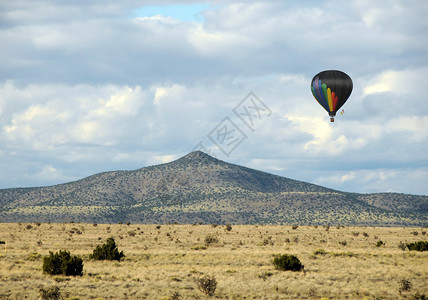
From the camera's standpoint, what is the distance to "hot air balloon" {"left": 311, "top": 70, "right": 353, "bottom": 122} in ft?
221

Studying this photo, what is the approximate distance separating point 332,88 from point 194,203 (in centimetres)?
9843

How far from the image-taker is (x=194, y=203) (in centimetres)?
16150

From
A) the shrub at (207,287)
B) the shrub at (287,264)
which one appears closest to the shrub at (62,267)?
the shrub at (207,287)

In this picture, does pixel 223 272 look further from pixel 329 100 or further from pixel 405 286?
pixel 329 100

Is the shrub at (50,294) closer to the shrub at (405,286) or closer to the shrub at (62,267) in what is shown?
the shrub at (62,267)

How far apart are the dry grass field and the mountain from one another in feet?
273

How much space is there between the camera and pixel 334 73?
222 feet

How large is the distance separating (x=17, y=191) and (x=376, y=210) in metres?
117

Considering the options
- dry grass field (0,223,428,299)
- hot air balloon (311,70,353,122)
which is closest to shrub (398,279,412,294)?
dry grass field (0,223,428,299)

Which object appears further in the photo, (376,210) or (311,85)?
(376,210)

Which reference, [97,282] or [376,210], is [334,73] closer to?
[97,282]

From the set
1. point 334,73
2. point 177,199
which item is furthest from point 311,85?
point 177,199

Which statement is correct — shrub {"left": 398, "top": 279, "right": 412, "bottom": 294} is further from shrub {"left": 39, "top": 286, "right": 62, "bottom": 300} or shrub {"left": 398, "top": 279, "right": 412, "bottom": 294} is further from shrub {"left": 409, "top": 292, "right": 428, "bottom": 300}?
shrub {"left": 39, "top": 286, "right": 62, "bottom": 300}

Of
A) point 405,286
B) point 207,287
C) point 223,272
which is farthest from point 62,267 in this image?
point 405,286
